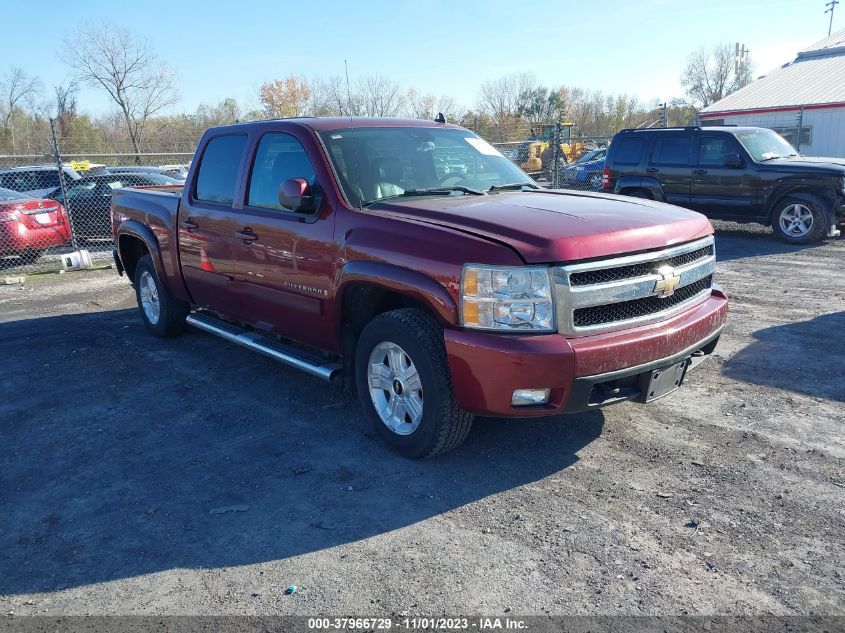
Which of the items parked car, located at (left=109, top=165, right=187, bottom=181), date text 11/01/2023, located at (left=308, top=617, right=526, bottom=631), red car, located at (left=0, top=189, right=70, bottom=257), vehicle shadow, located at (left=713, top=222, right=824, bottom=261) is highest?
parked car, located at (left=109, top=165, right=187, bottom=181)

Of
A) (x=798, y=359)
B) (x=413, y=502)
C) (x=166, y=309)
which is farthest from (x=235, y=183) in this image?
(x=798, y=359)

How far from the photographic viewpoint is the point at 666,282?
3.82 metres

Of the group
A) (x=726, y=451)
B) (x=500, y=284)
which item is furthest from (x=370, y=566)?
(x=726, y=451)

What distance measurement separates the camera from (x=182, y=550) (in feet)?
10.7

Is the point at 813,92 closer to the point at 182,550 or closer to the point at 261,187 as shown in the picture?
the point at 261,187

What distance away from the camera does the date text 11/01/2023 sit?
2656 millimetres

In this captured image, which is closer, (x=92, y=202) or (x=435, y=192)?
(x=435, y=192)

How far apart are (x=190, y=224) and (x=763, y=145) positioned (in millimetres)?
10589

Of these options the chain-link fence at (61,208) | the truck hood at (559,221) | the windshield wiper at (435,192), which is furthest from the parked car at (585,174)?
the truck hood at (559,221)

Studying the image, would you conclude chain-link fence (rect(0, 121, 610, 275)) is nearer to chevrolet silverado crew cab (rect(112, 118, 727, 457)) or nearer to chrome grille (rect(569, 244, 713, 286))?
chevrolet silverado crew cab (rect(112, 118, 727, 457))

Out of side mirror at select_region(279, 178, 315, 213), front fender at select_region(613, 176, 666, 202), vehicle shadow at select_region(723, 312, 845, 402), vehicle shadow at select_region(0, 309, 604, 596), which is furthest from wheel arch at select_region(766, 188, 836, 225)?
side mirror at select_region(279, 178, 315, 213)

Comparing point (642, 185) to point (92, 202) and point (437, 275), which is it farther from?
point (92, 202)

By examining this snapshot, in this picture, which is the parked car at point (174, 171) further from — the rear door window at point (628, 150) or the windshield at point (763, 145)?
the windshield at point (763, 145)

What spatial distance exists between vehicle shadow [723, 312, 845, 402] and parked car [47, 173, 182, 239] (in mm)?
11480
